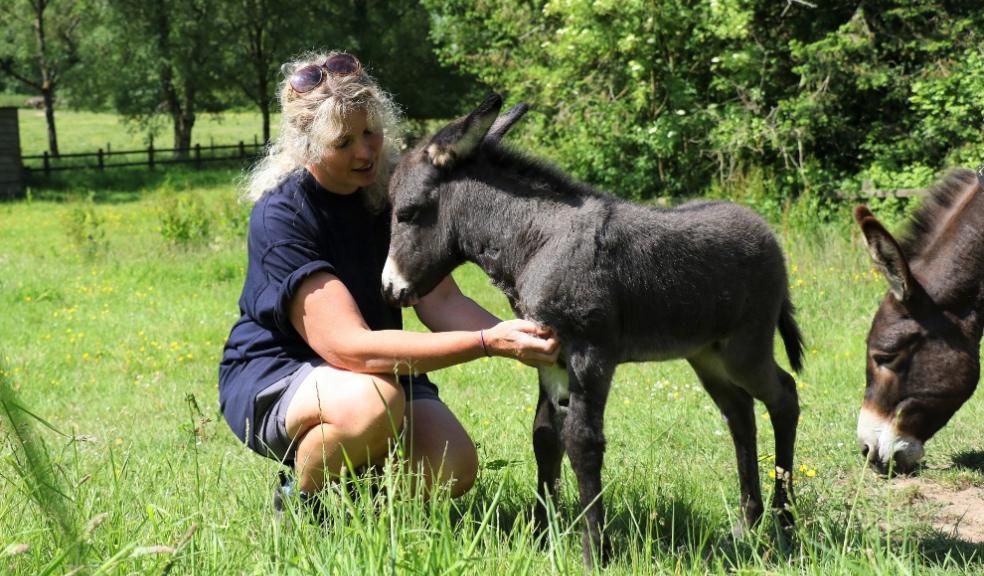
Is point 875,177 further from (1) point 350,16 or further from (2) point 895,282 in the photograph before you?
(1) point 350,16

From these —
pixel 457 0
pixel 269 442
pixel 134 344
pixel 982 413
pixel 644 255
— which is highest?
pixel 457 0

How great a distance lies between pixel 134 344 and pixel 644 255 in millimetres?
5973

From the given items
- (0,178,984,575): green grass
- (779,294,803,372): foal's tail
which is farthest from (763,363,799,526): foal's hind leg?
(779,294,803,372): foal's tail

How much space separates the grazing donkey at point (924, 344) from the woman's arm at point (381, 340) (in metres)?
1.51

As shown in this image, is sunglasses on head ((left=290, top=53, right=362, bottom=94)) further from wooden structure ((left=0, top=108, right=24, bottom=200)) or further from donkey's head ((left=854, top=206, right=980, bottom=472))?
wooden structure ((left=0, top=108, right=24, bottom=200))

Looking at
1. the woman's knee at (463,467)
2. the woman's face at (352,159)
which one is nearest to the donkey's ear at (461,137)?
the woman's face at (352,159)

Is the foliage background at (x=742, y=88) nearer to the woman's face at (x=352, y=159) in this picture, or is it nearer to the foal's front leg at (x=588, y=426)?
the woman's face at (x=352, y=159)

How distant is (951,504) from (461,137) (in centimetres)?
280

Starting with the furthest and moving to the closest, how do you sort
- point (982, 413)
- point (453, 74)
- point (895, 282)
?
point (453, 74) < point (982, 413) < point (895, 282)

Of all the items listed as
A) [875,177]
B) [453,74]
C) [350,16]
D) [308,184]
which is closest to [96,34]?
[350,16]

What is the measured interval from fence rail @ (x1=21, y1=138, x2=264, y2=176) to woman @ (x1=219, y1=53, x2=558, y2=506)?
28.9 m

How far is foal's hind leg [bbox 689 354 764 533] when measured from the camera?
12.6ft

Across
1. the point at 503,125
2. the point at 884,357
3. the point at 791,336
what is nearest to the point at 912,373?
the point at 884,357

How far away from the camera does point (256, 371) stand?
376cm
